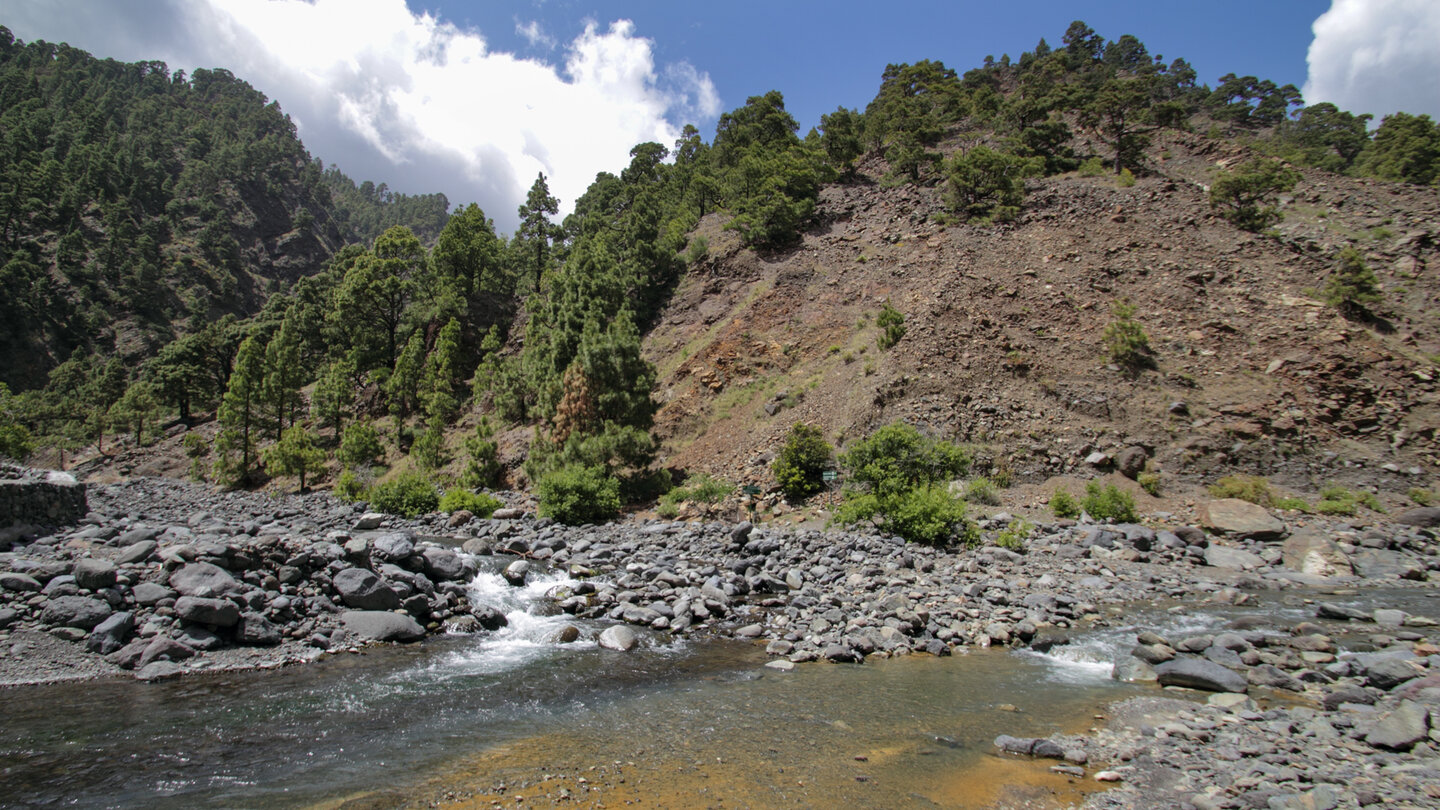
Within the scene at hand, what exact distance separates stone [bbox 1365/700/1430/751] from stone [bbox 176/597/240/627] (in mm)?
17815

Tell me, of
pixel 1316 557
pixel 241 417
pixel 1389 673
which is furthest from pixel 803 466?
pixel 241 417

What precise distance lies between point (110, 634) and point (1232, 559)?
1097 inches

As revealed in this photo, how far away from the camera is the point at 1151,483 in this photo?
78.3 ft

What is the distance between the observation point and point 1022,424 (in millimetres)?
26594

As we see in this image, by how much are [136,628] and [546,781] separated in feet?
30.6

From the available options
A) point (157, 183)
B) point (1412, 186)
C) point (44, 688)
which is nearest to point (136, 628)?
point (44, 688)

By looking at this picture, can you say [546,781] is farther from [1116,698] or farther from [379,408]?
[379,408]

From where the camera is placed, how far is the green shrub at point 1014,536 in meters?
19.2

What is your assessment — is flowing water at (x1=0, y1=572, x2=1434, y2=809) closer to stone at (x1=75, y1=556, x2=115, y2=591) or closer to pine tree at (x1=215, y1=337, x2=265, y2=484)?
→ stone at (x1=75, y1=556, x2=115, y2=591)

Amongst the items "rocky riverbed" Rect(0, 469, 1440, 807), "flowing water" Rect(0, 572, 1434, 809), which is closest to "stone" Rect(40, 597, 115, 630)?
"rocky riverbed" Rect(0, 469, 1440, 807)

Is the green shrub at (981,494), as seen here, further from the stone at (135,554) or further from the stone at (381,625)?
the stone at (135,554)

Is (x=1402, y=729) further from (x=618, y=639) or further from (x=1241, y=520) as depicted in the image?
(x=1241, y=520)

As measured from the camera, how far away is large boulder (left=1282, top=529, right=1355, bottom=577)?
57.4 ft

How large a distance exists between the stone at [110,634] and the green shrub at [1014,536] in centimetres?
2153
